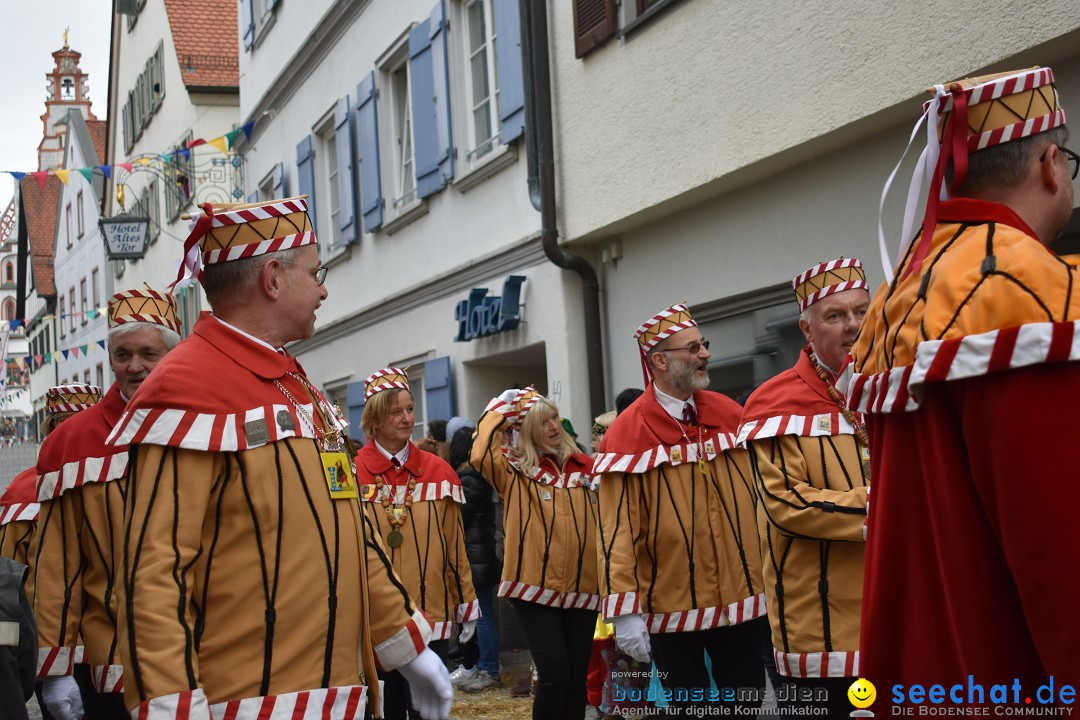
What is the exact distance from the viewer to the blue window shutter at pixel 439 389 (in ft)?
44.0

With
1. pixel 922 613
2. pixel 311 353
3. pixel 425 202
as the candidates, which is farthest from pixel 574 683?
pixel 311 353

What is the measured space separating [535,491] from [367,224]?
9.37 m

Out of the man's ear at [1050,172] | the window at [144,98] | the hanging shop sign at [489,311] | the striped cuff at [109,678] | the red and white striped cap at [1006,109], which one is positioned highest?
the window at [144,98]

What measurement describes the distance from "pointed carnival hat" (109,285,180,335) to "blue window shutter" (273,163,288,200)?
14.6 m

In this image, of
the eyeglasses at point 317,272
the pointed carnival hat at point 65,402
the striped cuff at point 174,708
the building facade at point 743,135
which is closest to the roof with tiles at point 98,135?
the building facade at point 743,135

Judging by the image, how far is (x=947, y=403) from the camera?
224 cm

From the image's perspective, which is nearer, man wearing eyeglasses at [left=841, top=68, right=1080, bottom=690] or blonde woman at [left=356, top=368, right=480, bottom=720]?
man wearing eyeglasses at [left=841, top=68, right=1080, bottom=690]

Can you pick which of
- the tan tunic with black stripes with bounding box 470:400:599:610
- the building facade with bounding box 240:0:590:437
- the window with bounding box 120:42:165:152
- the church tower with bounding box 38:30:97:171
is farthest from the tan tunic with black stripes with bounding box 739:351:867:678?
the church tower with bounding box 38:30:97:171

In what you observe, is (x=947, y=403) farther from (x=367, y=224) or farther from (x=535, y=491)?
(x=367, y=224)

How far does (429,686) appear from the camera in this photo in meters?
3.33

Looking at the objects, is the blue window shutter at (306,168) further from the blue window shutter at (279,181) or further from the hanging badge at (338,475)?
the hanging badge at (338,475)

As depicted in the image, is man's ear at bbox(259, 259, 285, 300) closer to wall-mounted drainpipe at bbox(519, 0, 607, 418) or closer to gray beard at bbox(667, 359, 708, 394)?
gray beard at bbox(667, 359, 708, 394)

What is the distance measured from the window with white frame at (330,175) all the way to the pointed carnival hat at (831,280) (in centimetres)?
1322

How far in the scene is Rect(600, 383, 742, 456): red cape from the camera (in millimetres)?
5598
